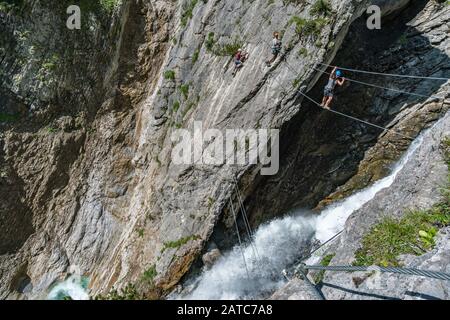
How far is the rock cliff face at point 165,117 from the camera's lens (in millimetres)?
13164

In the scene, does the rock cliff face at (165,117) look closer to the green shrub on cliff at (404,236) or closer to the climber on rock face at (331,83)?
the climber on rock face at (331,83)

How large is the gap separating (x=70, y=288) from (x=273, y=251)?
1036 centimetres

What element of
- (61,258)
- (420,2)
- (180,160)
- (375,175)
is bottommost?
(61,258)

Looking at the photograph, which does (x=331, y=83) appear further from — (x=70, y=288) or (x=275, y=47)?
(x=70, y=288)

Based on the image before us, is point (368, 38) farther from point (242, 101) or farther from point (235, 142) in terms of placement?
point (235, 142)

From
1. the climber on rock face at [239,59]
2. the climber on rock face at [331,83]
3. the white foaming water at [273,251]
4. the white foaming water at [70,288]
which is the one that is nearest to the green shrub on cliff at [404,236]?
the white foaming water at [273,251]

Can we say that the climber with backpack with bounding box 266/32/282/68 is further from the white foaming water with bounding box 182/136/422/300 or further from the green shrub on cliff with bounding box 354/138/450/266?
the green shrub on cliff with bounding box 354/138/450/266

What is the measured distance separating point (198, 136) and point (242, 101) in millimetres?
2265

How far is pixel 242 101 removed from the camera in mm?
13414

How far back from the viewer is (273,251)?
44.8 ft

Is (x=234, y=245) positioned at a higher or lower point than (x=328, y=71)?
lower

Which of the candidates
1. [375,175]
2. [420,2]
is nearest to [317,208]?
[375,175]

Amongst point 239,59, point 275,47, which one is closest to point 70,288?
point 239,59

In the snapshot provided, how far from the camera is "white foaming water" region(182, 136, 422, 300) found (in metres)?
12.6
